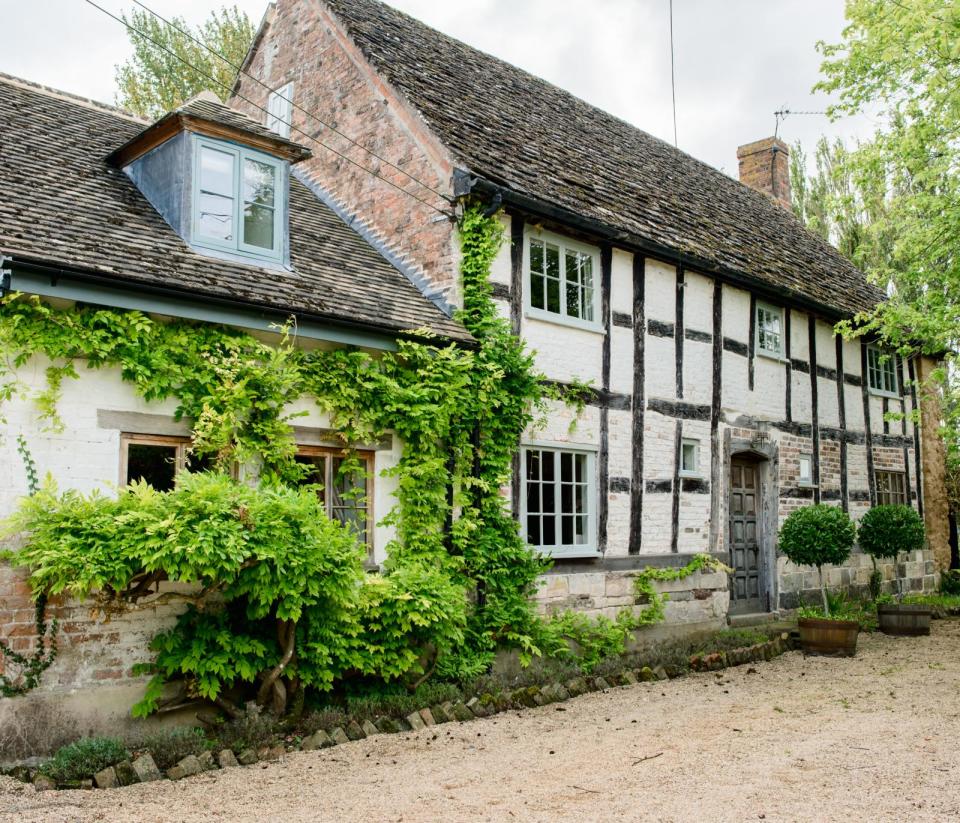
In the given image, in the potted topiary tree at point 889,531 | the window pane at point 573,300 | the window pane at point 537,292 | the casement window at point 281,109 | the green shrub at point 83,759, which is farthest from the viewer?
the potted topiary tree at point 889,531

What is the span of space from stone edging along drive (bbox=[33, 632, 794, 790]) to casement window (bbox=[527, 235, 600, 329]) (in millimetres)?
3973

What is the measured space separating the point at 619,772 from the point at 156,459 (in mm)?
4200

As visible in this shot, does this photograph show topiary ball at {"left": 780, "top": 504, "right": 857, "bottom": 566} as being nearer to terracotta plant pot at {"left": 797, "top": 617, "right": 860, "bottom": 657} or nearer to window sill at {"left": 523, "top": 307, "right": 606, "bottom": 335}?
terracotta plant pot at {"left": 797, "top": 617, "right": 860, "bottom": 657}

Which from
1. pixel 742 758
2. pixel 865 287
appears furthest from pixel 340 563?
pixel 865 287

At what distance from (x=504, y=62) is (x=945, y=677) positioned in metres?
11.3

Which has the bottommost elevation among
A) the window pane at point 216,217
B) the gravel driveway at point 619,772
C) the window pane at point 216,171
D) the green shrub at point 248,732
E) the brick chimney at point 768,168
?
the gravel driveway at point 619,772

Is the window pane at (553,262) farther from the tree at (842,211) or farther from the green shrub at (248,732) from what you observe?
Result: the tree at (842,211)

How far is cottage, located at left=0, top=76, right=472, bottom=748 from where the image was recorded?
21.4 feet

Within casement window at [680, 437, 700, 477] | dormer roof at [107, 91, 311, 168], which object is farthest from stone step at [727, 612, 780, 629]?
dormer roof at [107, 91, 311, 168]

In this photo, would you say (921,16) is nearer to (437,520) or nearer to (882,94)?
(882,94)

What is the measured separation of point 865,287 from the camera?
1766 centimetres

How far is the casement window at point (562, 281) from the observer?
1040cm

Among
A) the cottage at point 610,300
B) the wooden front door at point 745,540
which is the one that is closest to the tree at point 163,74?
the cottage at point 610,300

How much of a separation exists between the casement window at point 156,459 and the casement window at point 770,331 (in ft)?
29.0
